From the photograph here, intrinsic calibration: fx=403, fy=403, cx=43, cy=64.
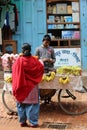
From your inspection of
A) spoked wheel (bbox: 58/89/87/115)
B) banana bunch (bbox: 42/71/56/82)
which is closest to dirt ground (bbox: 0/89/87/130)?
spoked wheel (bbox: 58/89/87/115)

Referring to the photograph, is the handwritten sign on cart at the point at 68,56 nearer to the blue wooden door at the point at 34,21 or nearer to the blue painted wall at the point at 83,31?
the blue painted wall at the point at 83,31

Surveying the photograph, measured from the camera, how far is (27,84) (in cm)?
786

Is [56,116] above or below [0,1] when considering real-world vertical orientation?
below

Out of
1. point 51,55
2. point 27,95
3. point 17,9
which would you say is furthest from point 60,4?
point 27,95

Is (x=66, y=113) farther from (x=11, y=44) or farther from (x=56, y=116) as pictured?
(x=11, y=44)

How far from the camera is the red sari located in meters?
7.80

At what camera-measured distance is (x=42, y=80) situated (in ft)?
28.5

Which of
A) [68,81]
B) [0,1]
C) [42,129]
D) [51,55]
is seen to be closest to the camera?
[42,129]

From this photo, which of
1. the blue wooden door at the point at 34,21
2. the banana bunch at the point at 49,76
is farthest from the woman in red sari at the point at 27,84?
the blue wooden door at the point at 34,21

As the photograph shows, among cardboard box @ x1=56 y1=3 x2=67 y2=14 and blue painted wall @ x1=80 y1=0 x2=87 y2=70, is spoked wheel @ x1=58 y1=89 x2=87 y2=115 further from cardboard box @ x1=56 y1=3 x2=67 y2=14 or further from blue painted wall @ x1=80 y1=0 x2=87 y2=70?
cardboard box @ x1=56 y1=3 x2=67 y2=14

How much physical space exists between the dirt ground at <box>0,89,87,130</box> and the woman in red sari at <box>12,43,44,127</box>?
0.29m

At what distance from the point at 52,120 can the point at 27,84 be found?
45.1 inches

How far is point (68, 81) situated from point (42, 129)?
138 cm

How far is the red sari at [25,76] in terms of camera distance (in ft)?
25.6
